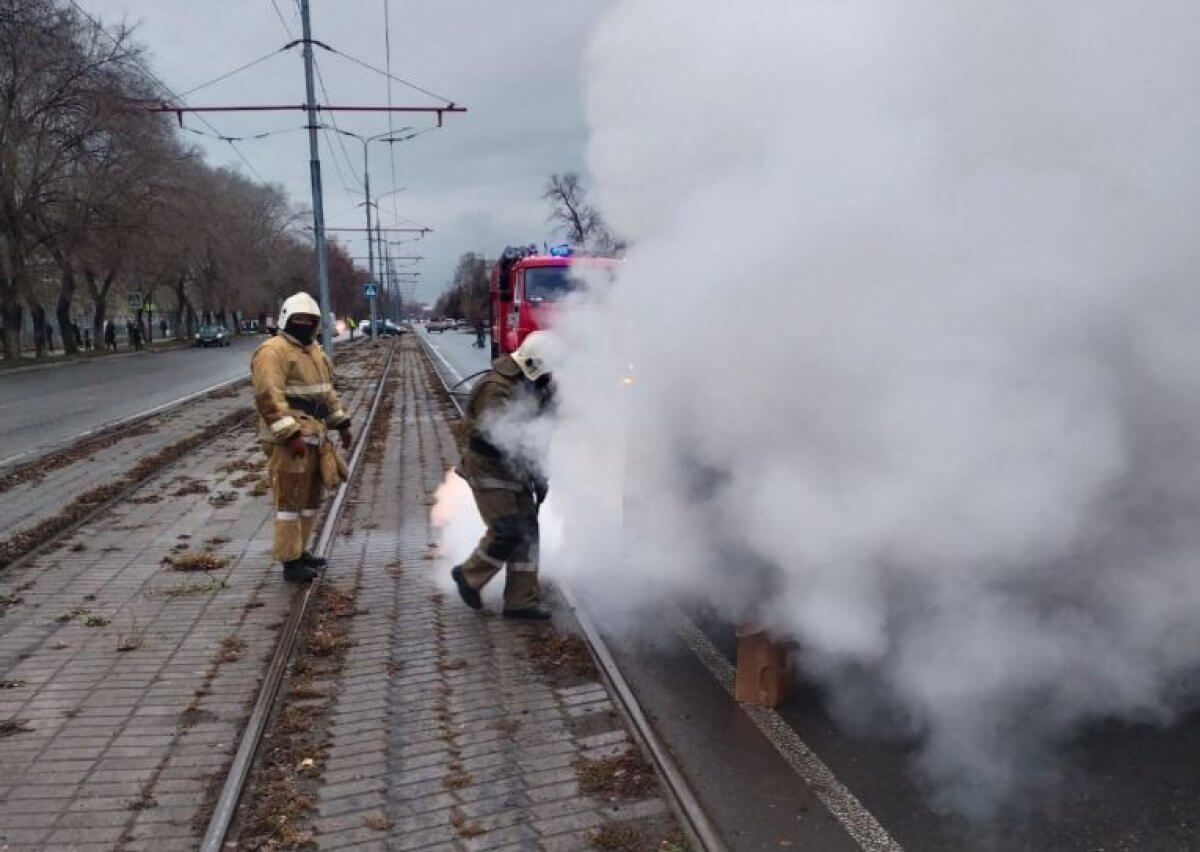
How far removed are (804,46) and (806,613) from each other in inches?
85.0

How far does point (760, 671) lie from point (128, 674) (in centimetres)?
292

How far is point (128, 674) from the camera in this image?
14.7 feet

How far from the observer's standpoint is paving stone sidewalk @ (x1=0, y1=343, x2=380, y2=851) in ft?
10.7

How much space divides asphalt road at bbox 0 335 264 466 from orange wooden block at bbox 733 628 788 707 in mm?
9995

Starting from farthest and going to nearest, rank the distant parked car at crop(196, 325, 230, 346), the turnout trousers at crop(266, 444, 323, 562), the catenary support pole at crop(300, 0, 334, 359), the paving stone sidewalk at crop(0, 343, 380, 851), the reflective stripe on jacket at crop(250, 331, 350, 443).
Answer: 1. the distant parked car at crop(196, 325, 230, 346)
2. the catenary support pole at crop(300, 0, 334, 359)
3. the turnout trousers at crop(266, 444, 323, 562)
4. the reflective stripe on jacket at crop(250, 331, 350, 443)
5. the paving stone sidewalk at crop(0, 343, 380, 851)

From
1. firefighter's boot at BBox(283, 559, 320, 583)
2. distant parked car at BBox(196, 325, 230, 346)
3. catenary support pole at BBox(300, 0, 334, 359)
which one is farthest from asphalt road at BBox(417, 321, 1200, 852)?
distant parked car at BBox(196, 325, 230, 346)

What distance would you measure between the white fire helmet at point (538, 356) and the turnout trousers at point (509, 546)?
66 cm

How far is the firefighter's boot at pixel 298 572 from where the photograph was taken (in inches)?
232

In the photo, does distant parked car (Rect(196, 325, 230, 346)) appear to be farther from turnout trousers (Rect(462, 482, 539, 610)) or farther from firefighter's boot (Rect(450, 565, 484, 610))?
turnout trousers (Rect(462, 482, 539, 610))

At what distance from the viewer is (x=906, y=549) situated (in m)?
3.43

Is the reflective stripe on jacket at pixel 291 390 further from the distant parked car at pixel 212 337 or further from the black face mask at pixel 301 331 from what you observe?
the distant parked car at pixel 212 337

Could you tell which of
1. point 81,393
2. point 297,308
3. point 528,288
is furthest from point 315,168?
point 297,308

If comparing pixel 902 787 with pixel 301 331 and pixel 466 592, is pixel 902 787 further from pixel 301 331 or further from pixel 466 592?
pixel 301 331

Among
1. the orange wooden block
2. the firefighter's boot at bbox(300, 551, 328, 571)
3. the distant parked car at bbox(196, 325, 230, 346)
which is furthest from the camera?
the distant parked car at bbox(196, 325, 230, 346)
